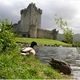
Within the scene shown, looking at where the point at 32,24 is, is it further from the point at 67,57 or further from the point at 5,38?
the point at 5,38

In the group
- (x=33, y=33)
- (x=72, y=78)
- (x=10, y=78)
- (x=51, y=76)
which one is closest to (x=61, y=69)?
(x=72, y=78)

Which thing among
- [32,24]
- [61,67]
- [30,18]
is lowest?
[61,67]

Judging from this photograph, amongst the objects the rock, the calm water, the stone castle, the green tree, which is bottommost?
the calm water

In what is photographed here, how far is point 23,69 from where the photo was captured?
15227 mm

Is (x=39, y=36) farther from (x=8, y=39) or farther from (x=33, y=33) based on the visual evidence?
(x=8, y=39)

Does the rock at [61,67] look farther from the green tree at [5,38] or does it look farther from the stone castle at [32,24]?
the stone castle at [32,24]

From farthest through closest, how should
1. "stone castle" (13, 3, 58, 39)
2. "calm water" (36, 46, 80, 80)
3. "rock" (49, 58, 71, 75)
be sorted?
"stone castle" (13, 3, 58, 39) → "calm water" (36, 46, 80, 80) → "rock" (49, 58, 71, 75)

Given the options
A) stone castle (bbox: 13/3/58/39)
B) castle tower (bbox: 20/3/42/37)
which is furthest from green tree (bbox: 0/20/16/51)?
castle tower (bbox: 20/3/42/37)

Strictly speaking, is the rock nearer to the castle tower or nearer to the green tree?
the green tree

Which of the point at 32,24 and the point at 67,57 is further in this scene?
the point at 32,24

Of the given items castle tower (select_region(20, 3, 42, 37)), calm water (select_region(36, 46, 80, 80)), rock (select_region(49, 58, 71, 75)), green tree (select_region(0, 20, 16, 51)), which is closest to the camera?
green tree (select_region(0, 20, 16, 51))

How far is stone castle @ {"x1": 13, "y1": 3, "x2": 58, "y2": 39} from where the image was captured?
154025 millimetres

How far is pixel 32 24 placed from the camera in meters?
155

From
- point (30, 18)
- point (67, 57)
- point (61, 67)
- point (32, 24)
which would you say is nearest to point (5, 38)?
point (61, 67)
